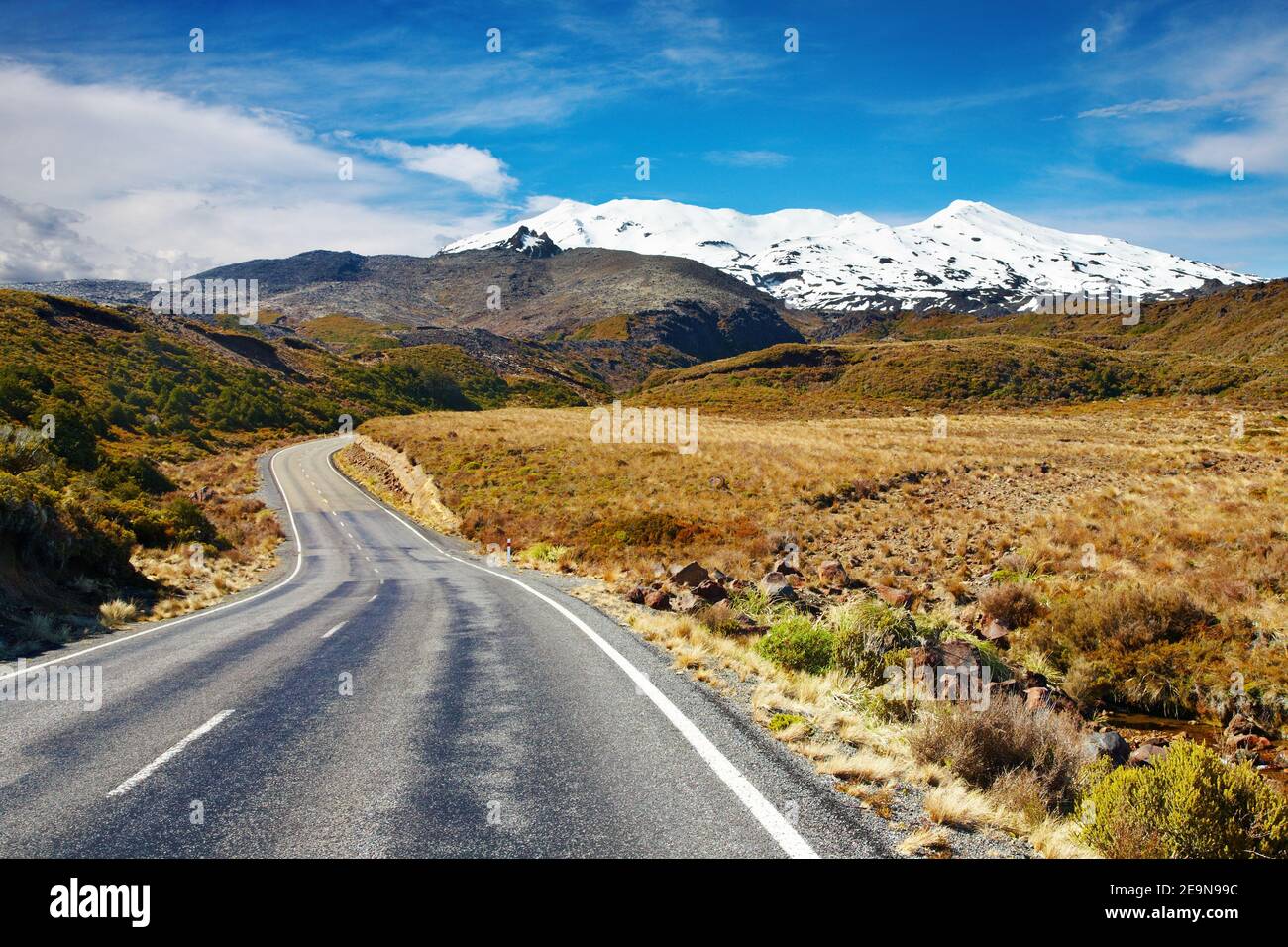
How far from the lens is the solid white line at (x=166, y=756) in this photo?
5.02 m

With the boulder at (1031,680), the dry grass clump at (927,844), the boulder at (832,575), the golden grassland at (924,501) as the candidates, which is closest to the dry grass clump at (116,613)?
the golden grassland at (924,501)

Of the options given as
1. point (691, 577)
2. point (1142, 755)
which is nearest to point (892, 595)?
point (691, 577)

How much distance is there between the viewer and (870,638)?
999cm

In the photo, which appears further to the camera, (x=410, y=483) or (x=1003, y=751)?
(x=410, y=483)

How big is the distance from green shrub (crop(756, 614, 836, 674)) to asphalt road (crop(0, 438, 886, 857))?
1.82 m

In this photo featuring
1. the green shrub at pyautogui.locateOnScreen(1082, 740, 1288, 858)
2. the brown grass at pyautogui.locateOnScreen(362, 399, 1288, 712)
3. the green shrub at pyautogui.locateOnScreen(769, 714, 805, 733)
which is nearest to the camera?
the green shrub at pyautogui.locateOnScreen(1082, 740, 1288, 858)

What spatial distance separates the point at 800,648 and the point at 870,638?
1054mm

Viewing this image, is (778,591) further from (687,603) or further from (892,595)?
(892,595)

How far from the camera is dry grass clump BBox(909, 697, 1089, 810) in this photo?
218 inches

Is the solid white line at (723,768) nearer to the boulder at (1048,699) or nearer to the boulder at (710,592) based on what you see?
the boulder at (710,592)

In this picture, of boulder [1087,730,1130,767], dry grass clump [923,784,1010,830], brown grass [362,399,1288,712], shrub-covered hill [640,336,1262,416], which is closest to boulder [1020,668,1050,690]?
brown grass [362,399,1288,712]

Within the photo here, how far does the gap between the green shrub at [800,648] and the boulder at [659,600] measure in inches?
153

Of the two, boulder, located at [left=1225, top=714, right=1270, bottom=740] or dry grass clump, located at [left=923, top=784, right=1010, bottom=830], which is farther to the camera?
boulder, located at [left=1225, top=714, right=1270, bottom=740]

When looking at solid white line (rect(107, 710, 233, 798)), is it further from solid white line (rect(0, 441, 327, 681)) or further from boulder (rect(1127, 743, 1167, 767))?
boulder (rect(1127, 743, 1167, 767))
